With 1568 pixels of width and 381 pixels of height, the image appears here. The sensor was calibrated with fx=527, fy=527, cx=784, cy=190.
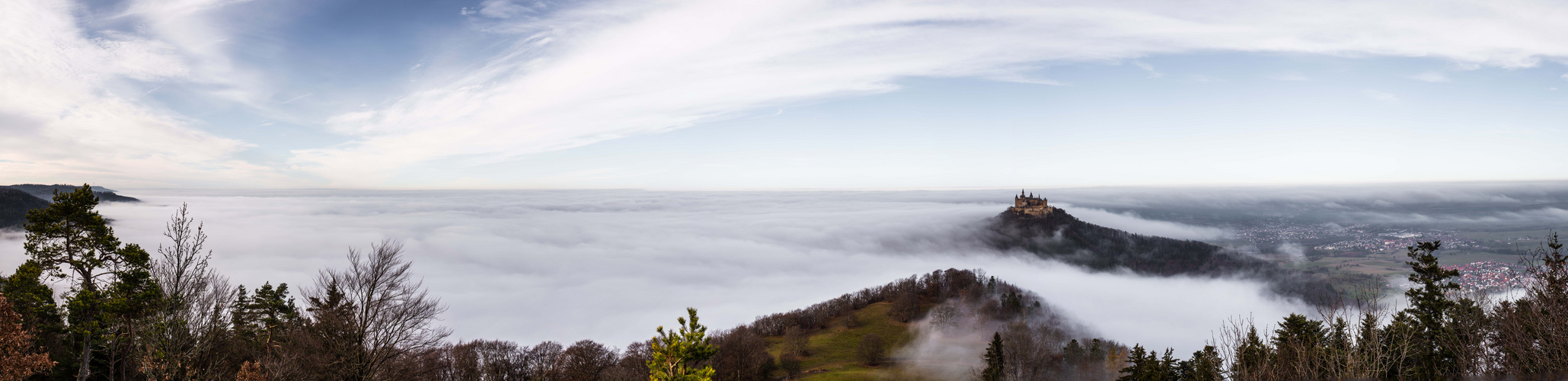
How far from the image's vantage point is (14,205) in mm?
80062

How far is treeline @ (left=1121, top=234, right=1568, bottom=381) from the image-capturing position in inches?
510

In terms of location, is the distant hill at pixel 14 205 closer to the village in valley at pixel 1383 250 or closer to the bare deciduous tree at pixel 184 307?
the bare deciduous tree at pixel 184 307

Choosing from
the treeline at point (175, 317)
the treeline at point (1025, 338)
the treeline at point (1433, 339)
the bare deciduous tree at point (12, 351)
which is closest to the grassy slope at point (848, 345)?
the treeline at point (1025, 338)

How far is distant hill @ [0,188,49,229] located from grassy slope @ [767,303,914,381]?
4310 inches

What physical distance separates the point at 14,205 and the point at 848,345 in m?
130

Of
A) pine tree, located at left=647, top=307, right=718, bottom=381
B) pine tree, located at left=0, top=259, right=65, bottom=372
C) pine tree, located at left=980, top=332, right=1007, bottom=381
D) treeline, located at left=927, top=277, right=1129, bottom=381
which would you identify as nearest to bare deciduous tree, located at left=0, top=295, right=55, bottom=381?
pine tree, located at left=0, top=259, right=65, bottom=372

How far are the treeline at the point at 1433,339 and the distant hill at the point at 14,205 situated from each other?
436 ft

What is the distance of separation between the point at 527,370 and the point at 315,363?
4673 centimetres

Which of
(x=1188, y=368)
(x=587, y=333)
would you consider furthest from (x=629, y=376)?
(x=587, y=333)

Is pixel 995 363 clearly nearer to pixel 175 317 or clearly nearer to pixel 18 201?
pixel 175 317

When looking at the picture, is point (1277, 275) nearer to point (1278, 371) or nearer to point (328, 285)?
point (1278, 371)

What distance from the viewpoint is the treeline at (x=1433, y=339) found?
13.0 metres

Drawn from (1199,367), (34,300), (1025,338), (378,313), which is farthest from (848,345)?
(34,300)

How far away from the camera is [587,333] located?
498ft
